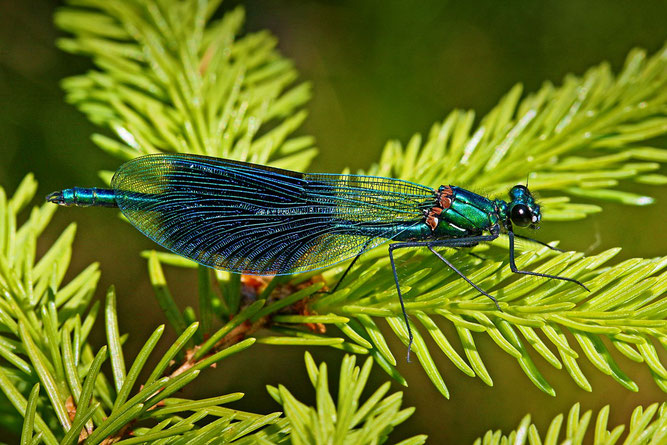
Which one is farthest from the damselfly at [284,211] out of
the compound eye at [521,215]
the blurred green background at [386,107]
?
the blurred green background at [386,107]

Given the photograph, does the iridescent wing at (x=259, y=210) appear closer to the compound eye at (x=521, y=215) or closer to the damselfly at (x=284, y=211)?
the damselfly at (x=284, y=211)

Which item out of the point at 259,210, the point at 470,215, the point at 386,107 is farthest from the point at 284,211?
the point at 386,107

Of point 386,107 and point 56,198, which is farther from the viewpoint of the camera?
point 386,107

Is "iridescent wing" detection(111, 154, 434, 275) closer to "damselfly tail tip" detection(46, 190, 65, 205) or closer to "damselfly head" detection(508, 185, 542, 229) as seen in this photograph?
"damselfly tail tip" detection(46, 190, 65, 205)

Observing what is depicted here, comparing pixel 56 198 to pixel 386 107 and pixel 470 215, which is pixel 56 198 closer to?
pixel 470 215

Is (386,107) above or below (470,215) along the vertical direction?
above

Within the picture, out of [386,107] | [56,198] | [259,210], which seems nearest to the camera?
[56,198]

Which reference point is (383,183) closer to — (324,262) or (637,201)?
(324,262)
